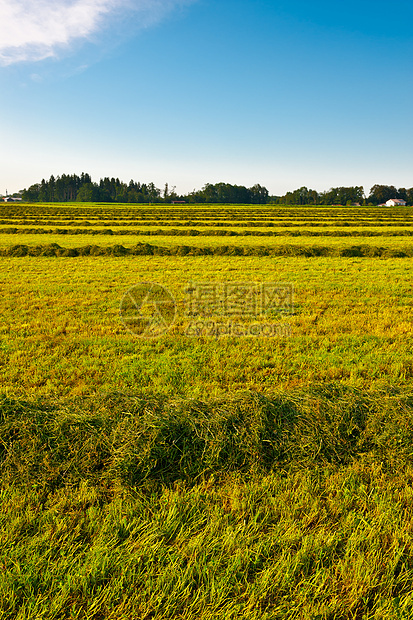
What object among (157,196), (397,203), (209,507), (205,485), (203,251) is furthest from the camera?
(157,196)

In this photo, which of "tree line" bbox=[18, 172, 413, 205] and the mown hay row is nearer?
the mown hay row

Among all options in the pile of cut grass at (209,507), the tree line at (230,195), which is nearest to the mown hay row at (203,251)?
the pile of cut grass at (209,507)

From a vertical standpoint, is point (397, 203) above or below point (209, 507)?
above

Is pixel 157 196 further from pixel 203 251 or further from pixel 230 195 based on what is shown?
pixel 203 251

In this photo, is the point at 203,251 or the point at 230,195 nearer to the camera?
the point at 203,251

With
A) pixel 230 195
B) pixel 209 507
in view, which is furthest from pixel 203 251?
pixel 230 195

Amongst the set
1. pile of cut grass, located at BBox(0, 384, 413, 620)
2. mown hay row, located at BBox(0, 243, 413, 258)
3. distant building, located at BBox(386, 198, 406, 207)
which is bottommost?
pile of cut grass, located at BBox(0, 384, 413, 620)

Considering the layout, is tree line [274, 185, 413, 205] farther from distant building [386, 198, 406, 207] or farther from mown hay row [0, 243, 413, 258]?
mown hay row [0, 243, 413, 258]

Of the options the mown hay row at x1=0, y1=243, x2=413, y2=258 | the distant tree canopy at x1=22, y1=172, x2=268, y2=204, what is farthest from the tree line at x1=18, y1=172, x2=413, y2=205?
the mown hay row at x1=0, y1=243, x2=413, y2=258

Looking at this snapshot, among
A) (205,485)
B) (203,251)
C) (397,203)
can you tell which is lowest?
(205,485)

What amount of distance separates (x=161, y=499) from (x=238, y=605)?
111 centimetres

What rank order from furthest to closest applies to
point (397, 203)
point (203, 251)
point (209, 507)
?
1. point (397, 203)
2. point (203, 251)
3. point (209, 507)

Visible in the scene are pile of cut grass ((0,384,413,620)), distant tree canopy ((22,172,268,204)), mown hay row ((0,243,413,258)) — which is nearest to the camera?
pile of cut grass ((0,384,413,620))

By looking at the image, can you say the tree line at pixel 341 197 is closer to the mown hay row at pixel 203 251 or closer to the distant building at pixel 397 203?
the distant building at pixel 397 203
